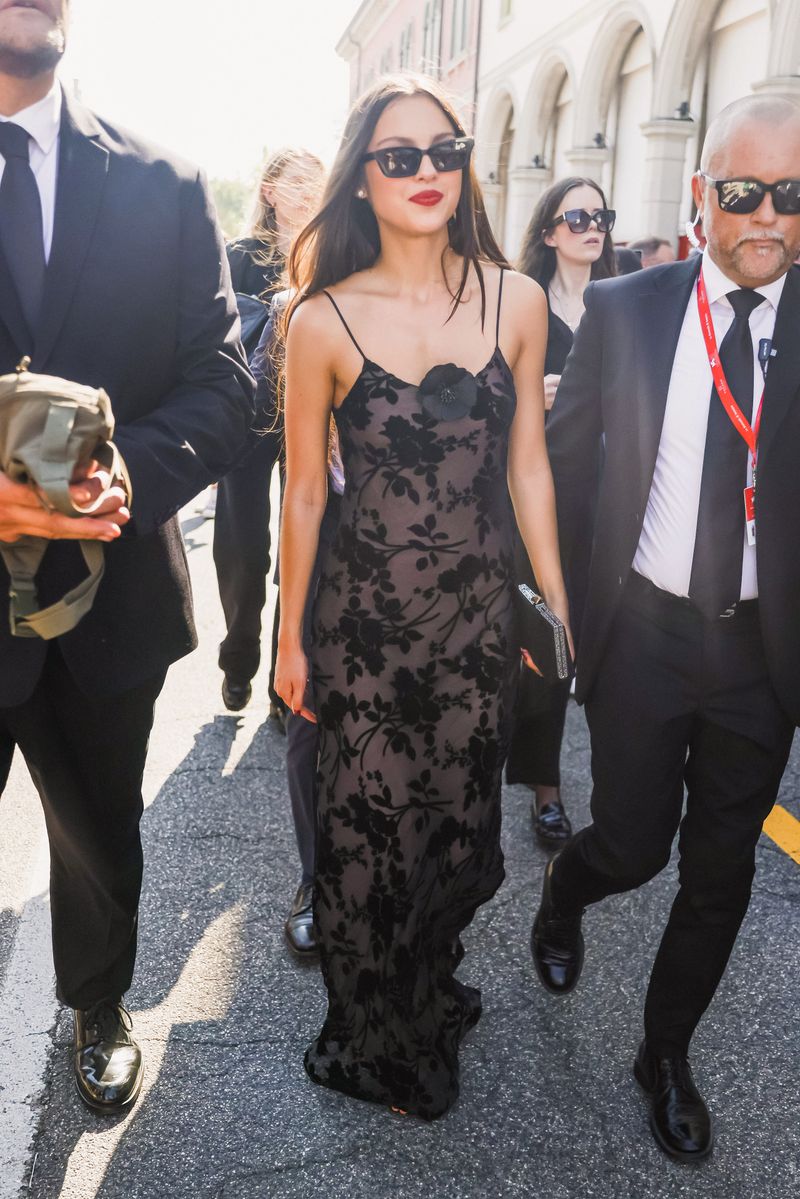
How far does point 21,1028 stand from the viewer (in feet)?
8.95

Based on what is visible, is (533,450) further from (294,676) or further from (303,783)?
(303,783)

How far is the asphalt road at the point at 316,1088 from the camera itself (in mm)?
2279

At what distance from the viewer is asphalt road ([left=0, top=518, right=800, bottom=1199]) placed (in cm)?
228

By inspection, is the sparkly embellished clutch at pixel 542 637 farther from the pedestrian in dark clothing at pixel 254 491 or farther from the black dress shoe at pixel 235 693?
the black dress shoe at pixel 235 693

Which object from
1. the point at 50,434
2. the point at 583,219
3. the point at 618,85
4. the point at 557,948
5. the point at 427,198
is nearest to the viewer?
the point at 50,434

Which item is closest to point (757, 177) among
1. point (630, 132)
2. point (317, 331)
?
point (317, 331)

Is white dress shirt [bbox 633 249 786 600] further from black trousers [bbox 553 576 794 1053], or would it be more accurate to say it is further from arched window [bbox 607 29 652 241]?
arched window [bbox 607 29 652 241]

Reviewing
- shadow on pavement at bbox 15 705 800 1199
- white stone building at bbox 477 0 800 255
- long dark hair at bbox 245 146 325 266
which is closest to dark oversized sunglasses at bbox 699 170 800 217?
shadow on pavement at bbox 15 705 800 1199

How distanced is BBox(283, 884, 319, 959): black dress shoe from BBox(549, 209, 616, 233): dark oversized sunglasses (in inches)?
103

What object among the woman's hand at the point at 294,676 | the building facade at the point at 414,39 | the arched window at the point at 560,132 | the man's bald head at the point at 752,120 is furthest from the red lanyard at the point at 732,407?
the arched window at the point at 560,132

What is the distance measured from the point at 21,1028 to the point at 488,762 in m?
1.37

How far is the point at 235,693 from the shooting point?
4.95 m

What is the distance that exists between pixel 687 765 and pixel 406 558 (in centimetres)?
85

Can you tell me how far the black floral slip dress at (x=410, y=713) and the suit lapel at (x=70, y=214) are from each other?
0.62 meters
